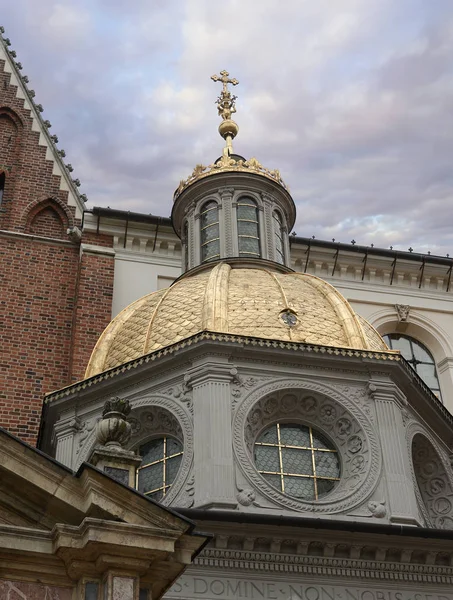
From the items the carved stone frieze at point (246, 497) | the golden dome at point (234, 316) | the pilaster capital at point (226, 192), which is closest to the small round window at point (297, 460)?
the carved stone frieze at point (246, 497)

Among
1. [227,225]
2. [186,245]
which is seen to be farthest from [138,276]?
[227,225]

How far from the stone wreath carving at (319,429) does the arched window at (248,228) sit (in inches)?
194

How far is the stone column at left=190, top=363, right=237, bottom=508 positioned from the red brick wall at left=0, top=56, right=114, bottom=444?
4.31m

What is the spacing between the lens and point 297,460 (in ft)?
51.5

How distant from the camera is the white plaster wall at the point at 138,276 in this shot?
21.2 m

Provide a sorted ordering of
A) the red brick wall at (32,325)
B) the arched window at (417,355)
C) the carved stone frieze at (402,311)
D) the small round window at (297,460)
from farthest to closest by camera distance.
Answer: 1. the carved stone frieze at (402,311)
2. the arched window at (417,355)
3. the red brick wall at (32,325)
4. the small round window at (297,460)

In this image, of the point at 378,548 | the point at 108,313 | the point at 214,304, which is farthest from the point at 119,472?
the point at 108,313

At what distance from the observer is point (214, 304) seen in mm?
16938

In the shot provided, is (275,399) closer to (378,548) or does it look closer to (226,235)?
(378,548)

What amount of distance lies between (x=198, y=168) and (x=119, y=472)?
12.8 metres

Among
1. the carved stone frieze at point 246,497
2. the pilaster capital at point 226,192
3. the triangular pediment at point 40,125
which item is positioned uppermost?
the triangular pediment at point 40,125

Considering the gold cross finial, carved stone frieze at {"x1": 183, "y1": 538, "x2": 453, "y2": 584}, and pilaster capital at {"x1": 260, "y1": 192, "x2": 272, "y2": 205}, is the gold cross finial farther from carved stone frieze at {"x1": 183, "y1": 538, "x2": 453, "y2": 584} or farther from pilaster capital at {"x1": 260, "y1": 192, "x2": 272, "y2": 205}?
carved stone frieze at {"x1": 183, "y1": 538, "x2": 453, "y2": 584}

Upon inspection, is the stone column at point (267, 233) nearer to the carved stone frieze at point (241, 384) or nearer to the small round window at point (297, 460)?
the carved stone frieze at point (241, 384)

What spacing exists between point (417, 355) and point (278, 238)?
14.7ft
